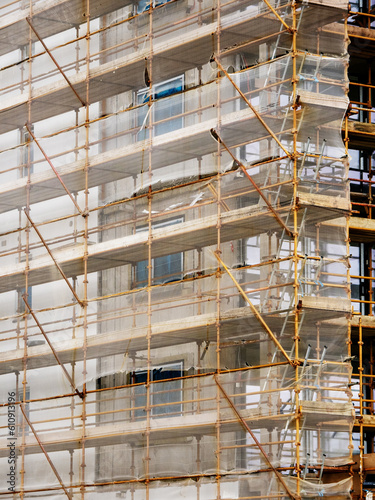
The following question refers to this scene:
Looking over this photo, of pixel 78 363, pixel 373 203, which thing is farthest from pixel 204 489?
pixel 373 203

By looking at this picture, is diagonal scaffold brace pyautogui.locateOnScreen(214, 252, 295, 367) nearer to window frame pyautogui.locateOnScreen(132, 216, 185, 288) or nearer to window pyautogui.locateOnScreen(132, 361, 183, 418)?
window frame pyautogui.locateOnScreen(132, 216, 185, 288)

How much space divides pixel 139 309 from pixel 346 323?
4715 mm

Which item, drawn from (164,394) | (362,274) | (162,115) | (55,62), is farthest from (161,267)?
(55,62)

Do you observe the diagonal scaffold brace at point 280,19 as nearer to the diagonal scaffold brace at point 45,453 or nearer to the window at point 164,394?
the window at point 164,394

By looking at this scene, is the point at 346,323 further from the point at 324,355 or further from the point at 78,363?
the point at 78,363

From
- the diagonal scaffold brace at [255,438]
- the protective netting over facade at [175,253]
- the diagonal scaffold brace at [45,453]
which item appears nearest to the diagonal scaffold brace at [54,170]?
the protective netting over facade at [175,253]

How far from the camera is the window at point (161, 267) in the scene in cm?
2952

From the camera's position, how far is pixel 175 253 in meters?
29.0

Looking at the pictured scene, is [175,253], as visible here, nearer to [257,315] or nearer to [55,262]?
[55,262]

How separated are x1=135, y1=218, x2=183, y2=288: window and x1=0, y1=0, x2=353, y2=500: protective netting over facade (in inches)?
2.4

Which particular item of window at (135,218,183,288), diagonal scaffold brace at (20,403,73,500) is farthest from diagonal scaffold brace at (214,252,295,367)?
diagonal scaffold brace at (20,403,73,500)

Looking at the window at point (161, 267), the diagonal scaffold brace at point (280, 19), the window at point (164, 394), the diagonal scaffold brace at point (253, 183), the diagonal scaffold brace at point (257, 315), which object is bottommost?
the window at point (164, 394)

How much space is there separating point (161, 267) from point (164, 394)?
3.73 metres

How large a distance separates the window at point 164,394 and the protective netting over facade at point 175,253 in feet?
0.16
